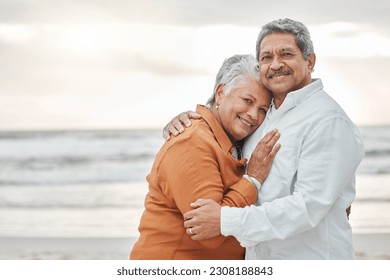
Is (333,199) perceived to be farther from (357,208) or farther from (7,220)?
(7,220)

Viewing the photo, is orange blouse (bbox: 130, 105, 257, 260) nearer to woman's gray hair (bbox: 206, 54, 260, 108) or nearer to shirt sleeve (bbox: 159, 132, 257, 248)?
shirt sleeve (bbox: 159, 132, 257, 248)

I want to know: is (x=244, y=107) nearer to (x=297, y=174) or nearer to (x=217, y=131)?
(x=217, y=131)

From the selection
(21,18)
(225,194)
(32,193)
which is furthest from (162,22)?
(32,193)

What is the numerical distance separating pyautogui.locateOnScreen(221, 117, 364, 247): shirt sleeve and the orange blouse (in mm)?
82

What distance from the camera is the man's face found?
87.4 inches

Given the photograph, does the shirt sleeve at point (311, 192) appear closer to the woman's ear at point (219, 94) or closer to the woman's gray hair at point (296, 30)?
the woman's gray hair at point (296, 30)

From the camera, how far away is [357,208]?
5.19 metres

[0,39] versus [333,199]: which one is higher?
[0,39]

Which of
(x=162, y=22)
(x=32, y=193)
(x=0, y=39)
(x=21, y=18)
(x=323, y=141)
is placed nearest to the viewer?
(x=323, y=141)

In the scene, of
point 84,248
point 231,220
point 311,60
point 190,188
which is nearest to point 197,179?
point 190,188

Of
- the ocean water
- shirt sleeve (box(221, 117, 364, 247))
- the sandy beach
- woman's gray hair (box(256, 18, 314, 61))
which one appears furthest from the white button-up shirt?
the ocean water

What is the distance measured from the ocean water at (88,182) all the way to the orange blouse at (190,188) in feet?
7.93

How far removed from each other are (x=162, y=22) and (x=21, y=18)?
3.71 ft

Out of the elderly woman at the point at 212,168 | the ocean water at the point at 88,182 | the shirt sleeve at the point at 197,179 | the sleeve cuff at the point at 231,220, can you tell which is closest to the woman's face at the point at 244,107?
the elderly woman at the point at 212,168
